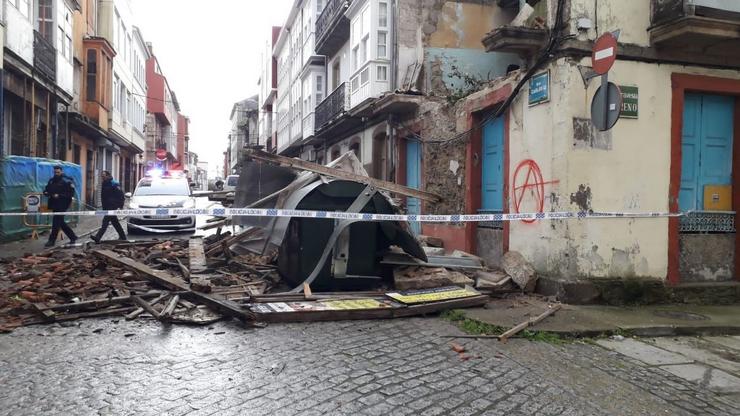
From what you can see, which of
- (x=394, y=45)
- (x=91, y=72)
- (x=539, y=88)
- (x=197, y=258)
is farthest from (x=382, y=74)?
(x=91, y=72)

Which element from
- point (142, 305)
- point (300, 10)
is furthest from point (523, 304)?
point (300, 10)

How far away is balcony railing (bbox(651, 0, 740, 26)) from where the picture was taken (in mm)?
6754

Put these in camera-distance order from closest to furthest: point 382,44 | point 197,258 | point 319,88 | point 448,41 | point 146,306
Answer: point 146,306
point 197,258
point 448,41
point 382,44
point 319,88

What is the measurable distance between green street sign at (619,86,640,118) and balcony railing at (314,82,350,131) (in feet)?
36.3

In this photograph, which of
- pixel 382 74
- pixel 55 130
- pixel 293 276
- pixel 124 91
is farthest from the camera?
pixel 124 91

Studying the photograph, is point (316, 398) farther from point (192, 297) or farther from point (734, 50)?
point (734, 50)

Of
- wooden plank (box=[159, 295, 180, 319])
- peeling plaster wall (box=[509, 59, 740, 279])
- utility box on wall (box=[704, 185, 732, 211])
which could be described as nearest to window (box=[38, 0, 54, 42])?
wooden plank (box=[159, 295, 180, 319])

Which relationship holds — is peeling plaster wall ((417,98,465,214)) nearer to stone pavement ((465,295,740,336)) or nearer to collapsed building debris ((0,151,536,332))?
collapsed building debris ((0,151,536,332))

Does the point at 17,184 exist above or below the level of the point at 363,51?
below

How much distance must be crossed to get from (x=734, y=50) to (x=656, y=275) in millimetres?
3511

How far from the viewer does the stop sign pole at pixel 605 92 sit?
6.13m

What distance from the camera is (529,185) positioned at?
7668 mm

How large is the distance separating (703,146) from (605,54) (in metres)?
2.91

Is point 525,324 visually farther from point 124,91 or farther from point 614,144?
point 124,91
